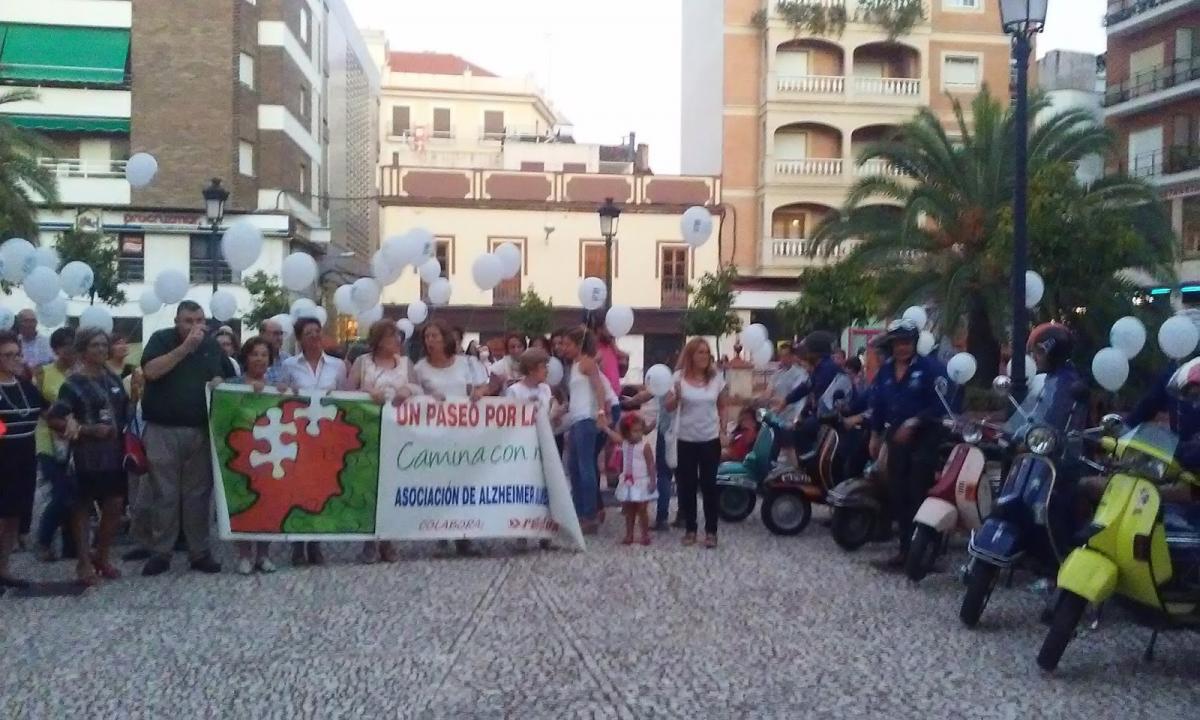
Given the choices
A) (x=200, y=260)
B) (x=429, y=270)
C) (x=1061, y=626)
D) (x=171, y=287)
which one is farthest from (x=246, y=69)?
(x=1061, y=626)

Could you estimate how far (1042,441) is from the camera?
718 centimetres

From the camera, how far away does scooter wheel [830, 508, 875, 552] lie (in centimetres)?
1041

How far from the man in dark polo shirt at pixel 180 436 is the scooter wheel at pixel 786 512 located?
15.1ft

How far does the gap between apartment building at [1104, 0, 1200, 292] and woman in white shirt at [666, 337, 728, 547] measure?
30553mm

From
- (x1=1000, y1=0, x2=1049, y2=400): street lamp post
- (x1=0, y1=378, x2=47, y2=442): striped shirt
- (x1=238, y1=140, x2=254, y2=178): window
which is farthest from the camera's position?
(x1=238, y1=140, x2=254, y2=178): window

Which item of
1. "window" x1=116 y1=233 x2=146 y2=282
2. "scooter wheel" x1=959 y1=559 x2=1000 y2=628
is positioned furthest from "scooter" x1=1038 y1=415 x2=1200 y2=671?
"window" x1=116 y1=233 x2=146 y2=282

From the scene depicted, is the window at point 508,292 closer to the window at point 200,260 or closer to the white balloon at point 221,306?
the window at point 200,260

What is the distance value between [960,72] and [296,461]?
40.2 meters

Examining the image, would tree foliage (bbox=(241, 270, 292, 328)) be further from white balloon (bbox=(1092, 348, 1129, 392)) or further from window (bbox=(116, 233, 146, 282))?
white balloon (bbox=(1092, 348, 1129, 392))

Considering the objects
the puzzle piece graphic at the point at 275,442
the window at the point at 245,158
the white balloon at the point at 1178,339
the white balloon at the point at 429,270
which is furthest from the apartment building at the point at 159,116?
the white balloon at the point at 1178,339

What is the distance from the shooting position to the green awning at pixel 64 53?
37.9m

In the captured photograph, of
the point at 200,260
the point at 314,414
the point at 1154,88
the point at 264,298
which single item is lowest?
the point at 314,414

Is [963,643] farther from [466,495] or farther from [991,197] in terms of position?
[991,197]

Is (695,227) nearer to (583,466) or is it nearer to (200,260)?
(583,466)
